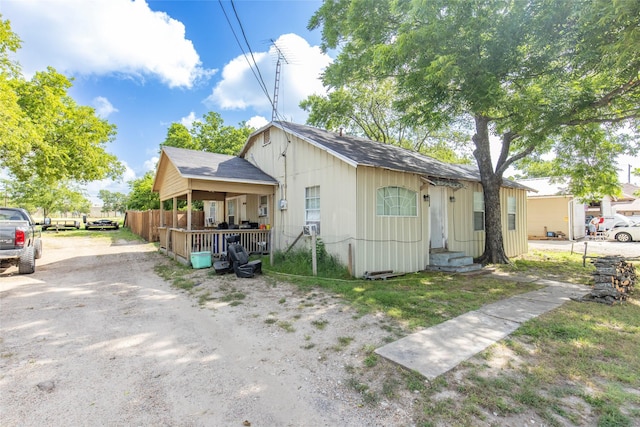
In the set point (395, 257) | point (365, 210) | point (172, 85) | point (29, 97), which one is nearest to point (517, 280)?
point (395, 257)

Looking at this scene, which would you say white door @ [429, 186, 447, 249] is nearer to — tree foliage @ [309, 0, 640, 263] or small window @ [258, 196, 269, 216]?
tree foliage @ [309, 0, 640, 263]

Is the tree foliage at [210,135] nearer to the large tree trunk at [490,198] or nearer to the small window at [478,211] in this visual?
the small window at [478,211]

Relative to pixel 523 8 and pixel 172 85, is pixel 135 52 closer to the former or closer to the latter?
pixel 172 85

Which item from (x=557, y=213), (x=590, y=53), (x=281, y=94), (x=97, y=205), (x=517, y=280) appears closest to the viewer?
(x=590, y=53)

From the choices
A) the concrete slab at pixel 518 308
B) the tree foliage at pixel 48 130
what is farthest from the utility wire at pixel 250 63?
the tree foliage at pixel 48 130

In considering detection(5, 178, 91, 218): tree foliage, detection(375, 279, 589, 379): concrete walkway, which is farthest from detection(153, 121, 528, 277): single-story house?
detection(5, 178, 91, 218): tree foliage

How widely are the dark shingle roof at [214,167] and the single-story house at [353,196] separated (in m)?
0.04

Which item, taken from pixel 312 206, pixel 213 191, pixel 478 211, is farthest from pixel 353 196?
pixel 478 211

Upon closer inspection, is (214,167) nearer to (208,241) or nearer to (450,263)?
(208,241)

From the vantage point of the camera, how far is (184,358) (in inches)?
138

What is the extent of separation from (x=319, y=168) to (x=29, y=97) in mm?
15080

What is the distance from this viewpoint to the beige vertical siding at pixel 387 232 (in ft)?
25.8

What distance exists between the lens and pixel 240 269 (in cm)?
786

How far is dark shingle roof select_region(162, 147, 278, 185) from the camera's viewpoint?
9641 mm
